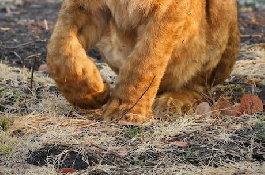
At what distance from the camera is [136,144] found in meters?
3.94

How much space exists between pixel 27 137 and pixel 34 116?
54 cm

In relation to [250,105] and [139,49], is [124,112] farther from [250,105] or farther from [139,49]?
[250,105]

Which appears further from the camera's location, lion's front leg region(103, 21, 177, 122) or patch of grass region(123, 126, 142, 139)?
lion's front leg region(103, 21, 177, 122)

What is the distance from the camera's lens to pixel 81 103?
182 inches

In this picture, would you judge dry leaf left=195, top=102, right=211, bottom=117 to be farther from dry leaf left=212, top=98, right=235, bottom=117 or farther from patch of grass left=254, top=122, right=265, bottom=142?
patch of grass left=254, top=122, right=265, bottom=142

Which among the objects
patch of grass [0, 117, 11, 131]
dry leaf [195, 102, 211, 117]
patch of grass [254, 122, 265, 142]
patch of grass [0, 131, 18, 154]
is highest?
patch of grass [254, 122, 265, 142]

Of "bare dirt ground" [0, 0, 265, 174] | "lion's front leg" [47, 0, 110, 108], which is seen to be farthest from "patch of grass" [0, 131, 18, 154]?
A: "lion's front leg" [47, 0, 110, 108]

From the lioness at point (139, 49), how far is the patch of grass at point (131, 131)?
0.67 ft

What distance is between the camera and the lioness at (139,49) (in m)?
4.50

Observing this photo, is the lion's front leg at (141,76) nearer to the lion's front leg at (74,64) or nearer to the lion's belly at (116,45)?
the lion's front leg at (74,64)

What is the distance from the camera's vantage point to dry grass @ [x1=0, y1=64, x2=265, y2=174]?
11.7ft

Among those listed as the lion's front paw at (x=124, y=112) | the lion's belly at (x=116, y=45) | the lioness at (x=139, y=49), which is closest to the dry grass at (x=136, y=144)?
the lion's front paw at (x=124, y=112)

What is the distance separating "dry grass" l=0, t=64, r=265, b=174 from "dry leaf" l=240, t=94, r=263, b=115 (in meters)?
0.26

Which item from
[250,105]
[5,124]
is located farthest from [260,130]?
[5,124]
